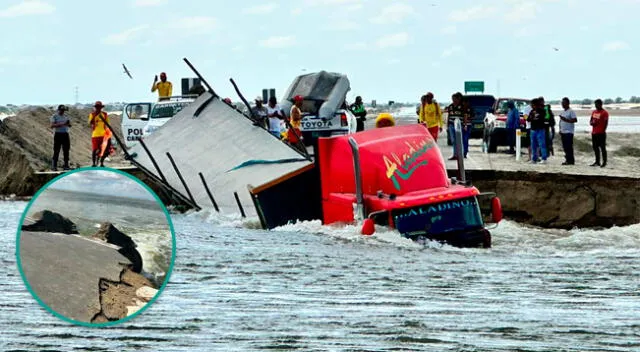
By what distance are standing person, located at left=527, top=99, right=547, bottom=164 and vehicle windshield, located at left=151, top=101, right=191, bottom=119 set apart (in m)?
9.50

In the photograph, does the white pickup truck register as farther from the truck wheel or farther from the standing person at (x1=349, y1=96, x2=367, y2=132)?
the truck wheel

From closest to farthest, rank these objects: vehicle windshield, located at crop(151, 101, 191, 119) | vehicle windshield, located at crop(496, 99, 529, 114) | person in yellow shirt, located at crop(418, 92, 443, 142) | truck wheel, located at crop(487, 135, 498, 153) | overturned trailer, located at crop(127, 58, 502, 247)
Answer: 1. overturned trailer, located at crop(127, 58, 502, 247)
2. person in yellow shirt, located at crop(418, 92, 443, 142)
3. vehicle windshield, located at crop(151, 101, 191, 119)
4. truck wheel, located at crop(487, 135, 498, 153)
5. vehicle windshield, located at crop(496, 99, 529, 114)

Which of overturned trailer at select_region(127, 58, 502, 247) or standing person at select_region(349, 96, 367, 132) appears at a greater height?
standing person at select_region(349, 96, 367, 132)

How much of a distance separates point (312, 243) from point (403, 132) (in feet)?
6.49

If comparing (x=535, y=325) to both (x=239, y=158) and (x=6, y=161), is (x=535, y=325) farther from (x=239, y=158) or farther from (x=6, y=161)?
(x=6, y=161)

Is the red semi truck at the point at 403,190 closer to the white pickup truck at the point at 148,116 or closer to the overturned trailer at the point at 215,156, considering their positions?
the overturned trailer at the point at 215,156

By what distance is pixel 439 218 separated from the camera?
47.5ft

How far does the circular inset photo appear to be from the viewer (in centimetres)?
372

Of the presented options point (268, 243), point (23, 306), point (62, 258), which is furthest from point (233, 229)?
point (62, 258)

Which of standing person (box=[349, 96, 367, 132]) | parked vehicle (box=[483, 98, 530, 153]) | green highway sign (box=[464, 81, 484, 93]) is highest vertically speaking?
green highway sign (box=[464, 81, 484, 93])

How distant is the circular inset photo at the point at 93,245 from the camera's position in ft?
12.2

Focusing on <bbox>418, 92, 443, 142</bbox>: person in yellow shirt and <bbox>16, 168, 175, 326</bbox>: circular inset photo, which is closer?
<bbox>16, 168, 175, 326</bbox>: circular inset photo

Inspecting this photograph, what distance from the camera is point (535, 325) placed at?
8.91 metres

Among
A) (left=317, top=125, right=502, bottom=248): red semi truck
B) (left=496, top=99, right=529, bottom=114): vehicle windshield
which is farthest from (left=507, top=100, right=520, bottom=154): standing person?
(left=317, top=125, right=502, bottom=248): red semi truck
